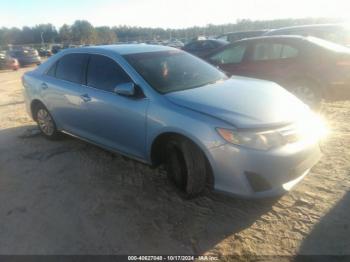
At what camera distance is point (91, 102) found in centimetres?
430

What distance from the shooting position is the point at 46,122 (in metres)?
5.54

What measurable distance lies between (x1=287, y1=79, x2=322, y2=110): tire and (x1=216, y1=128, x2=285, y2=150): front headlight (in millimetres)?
3706

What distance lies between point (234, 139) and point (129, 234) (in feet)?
4.16

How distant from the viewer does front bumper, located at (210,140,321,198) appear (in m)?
3.00

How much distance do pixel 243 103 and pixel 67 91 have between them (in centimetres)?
252

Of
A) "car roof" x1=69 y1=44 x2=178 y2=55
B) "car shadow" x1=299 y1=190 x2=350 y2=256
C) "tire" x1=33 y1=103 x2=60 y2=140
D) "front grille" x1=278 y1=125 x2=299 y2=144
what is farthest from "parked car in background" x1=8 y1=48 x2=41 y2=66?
"car shadow" x1=299 y1=190 x2=350 y2=256

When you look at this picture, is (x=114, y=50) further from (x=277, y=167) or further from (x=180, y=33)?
(x=180, y=33)

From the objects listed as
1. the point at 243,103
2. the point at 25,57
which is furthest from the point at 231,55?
the point at 25,57

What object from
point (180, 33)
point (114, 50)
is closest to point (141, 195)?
point (114, 50)

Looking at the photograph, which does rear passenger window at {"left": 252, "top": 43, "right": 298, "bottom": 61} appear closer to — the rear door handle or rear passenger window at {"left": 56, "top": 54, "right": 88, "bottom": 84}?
rear passenger window at {"left": 56, "top": 54, "right": 88, "bottom": 84}

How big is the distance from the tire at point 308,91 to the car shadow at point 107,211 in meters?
3.53

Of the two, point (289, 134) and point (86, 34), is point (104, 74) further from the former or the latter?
point (86, 34)

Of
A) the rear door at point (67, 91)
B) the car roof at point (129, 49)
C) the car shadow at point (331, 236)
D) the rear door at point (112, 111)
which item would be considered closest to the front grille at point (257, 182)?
the car shadow at point (331, 236)

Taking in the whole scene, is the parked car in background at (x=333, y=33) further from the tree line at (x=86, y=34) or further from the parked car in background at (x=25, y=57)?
the tree line at (x=86, y=34)
